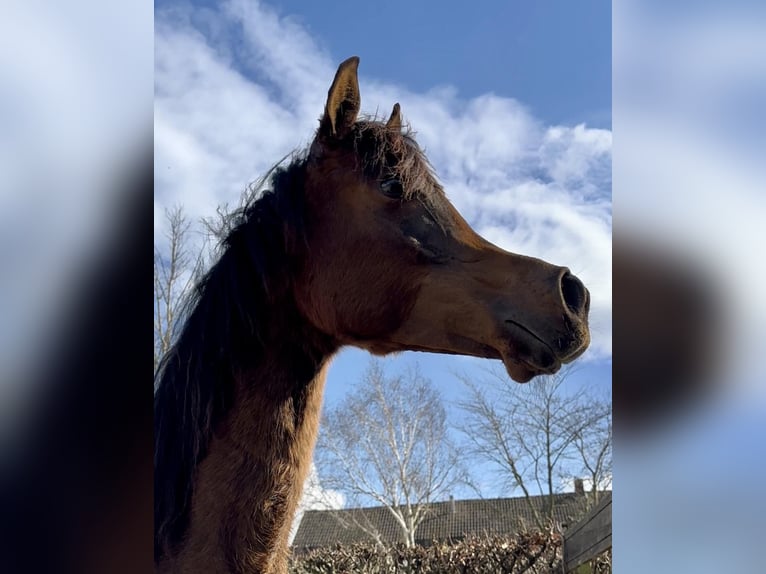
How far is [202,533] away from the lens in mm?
1646

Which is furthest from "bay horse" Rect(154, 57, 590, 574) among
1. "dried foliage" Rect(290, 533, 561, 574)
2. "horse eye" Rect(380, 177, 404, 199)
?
"dried foliage" Rect(290, 533, 561, 574)

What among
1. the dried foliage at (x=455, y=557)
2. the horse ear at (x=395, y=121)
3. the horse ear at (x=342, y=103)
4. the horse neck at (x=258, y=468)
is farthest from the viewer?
the dried foliage at (x=455, y=557)

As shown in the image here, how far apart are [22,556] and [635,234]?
112 centimetres

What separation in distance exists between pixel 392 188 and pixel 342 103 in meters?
0.28

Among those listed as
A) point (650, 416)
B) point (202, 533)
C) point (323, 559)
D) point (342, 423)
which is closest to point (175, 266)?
point (342, 423)

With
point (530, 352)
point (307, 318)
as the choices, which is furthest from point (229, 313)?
point (530, 352)

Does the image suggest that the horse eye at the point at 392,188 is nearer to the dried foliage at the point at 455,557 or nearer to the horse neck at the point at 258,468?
the horse neck at the point at 258,468

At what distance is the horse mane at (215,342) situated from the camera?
5.61ft

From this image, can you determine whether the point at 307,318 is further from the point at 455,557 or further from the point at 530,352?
the point at 455,557

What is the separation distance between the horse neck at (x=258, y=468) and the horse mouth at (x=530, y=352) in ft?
1.75

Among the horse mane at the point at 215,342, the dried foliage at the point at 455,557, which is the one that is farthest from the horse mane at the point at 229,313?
the dried foliage at the point at 455,557

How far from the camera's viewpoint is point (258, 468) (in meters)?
1.67

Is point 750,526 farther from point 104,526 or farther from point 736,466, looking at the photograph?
point 104,526

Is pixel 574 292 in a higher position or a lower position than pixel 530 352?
higher
